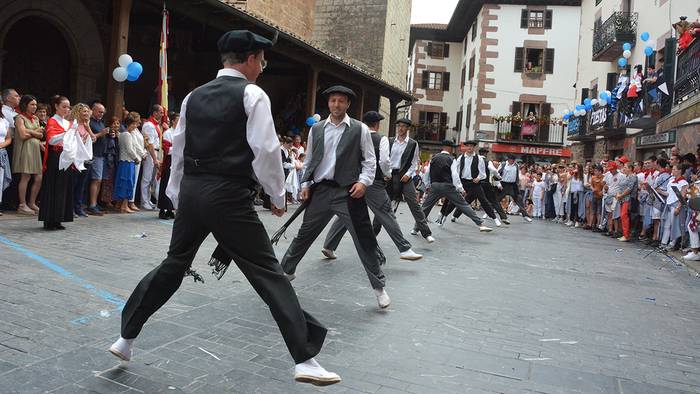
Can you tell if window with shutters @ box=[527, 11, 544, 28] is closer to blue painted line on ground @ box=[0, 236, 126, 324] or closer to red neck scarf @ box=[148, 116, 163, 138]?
red neck scarf @ box=[148, 116, 163, 138]

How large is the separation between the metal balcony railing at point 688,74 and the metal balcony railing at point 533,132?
2152cm

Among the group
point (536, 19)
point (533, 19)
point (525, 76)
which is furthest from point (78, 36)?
point (536, 19)

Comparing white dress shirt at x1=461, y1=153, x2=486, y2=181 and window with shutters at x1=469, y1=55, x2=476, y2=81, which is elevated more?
window with shutters at x1=469, y1=55, x2=476, y2=81

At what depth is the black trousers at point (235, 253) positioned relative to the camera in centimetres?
304

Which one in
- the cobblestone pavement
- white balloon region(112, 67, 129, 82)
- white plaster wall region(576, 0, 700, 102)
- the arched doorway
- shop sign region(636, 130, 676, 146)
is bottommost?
the cobblestone pavement

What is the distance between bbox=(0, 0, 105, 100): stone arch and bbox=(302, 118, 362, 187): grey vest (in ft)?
35.3

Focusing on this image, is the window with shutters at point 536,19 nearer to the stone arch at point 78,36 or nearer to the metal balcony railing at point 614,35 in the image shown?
the metal balcony railing at point 614,35

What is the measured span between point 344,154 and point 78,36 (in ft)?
38.3

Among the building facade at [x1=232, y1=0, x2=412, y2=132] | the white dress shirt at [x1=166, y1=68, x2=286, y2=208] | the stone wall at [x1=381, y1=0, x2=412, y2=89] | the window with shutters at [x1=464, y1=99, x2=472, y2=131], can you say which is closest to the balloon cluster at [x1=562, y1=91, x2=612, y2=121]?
the building facade at [x1=232, y1=0, x2=412, y2=132]

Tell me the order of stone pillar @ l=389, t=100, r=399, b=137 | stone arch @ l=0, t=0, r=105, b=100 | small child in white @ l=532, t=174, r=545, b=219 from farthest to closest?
stone pillar @ l=389, t=100, r=399, b=137, small child in white @ l=532, t=174, r=545, b=219, stone arch @ l=0, t=0, r=105, b=100

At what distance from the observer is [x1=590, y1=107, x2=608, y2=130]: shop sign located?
72.8ft

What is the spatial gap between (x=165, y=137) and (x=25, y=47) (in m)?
7.23

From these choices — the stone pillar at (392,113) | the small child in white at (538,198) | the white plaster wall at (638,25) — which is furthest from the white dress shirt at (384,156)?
the stone pillar at (392,113)

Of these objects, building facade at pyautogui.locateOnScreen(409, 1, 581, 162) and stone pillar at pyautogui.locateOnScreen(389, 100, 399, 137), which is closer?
stone pillar at pyautogui.locateOnScreen(389, 100, 399, 137)
